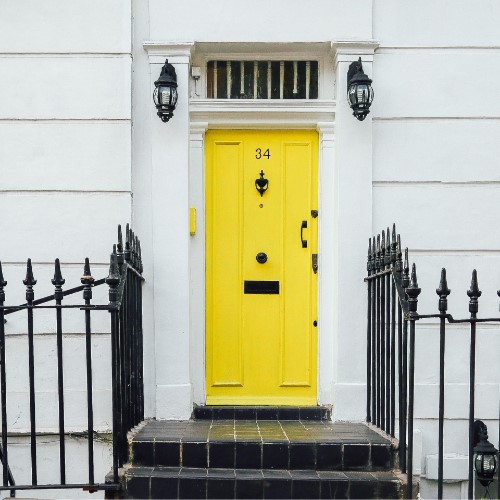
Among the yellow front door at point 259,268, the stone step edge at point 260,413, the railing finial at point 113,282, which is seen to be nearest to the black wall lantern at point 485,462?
the stone step edge at point 260,413

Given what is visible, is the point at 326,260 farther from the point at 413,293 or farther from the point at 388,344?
the point at 413,293

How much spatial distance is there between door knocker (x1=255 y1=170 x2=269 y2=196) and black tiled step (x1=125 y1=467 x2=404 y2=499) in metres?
2.28

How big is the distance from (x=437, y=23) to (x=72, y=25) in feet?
9.02

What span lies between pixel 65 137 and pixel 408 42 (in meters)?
2.68

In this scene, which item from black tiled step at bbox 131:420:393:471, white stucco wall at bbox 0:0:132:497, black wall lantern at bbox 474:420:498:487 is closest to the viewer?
black tiled step at bbox 131:420:393:471

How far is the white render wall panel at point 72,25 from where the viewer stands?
5.46 metres

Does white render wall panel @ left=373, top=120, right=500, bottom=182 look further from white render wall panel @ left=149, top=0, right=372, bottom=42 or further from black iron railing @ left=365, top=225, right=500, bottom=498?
white render wall panel @ left=149, top=0, right=372, bottom=42

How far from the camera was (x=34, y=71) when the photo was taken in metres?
5.46

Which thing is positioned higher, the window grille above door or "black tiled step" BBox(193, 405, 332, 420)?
the window grille above door

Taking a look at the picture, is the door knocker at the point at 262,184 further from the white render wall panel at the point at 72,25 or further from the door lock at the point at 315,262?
the white render wall panel at the point at 72,25

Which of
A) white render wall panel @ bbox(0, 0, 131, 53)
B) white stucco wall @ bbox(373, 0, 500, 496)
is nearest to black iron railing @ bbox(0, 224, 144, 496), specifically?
white render wall panel @ bbox(0, 0, 131, 53)

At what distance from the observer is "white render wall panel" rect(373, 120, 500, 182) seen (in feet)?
18.1

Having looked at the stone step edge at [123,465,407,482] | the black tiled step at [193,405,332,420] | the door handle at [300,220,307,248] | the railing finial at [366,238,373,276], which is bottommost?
the stone step edge at [123,465,407,482]

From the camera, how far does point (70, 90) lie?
5473 mm
